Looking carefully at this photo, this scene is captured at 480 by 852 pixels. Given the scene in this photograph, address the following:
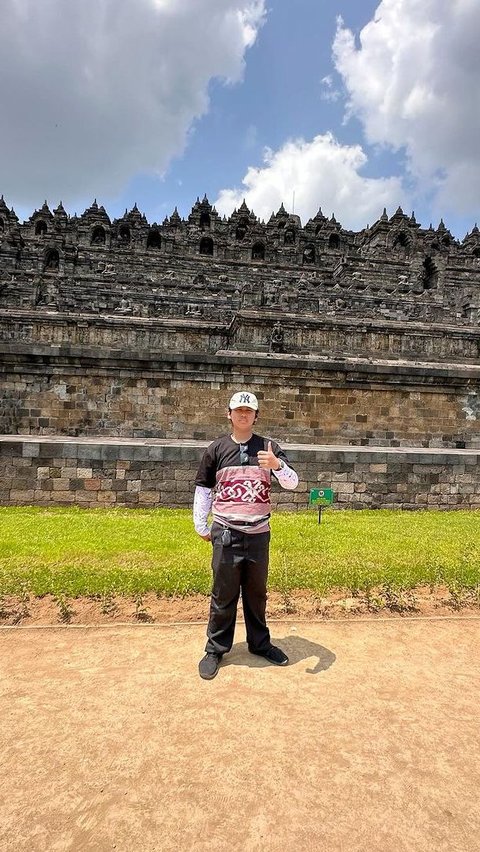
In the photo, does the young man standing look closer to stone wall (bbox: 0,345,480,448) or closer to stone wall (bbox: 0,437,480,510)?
A: stone wall (bbox: 0,437,480,510)

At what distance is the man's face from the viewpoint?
9.95ft

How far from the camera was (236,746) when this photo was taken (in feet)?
7.44

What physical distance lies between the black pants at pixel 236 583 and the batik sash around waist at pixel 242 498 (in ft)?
0.22

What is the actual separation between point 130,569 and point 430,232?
4292 cm

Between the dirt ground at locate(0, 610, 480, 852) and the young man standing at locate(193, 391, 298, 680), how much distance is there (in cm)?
21

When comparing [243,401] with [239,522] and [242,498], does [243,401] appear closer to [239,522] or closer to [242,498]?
[242,498]

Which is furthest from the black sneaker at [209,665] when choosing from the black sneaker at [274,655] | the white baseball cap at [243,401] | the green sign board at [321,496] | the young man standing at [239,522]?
the green sign board at [321,496]

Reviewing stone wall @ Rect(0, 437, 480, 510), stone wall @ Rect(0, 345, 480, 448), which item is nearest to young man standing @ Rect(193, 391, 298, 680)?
stone wall @ Rect(0, 437, 480, 510)

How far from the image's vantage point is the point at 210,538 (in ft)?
10.3

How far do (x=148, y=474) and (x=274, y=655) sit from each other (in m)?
4.82

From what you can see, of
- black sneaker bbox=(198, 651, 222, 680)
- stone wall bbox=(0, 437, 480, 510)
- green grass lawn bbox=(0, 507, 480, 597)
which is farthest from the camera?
stone wall bbox=(0, 437, 480, 510)

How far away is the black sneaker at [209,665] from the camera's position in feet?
9.49

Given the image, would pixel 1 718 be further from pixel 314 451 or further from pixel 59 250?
pixel 59 250

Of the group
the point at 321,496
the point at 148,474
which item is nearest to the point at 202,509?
the point at 321,496
